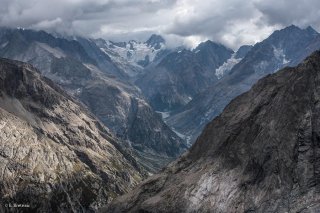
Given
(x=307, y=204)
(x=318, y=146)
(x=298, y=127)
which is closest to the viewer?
(x=307, y=204)

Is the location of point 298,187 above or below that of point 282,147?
below

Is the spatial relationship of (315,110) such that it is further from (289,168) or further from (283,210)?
(283,210)

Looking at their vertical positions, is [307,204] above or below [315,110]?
below

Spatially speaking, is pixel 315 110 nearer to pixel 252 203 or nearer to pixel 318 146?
pixel 318 146

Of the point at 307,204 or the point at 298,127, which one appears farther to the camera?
the point at 298,127

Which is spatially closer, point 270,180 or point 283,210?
point 283,210

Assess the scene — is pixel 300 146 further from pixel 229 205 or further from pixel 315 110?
pixel 229 205

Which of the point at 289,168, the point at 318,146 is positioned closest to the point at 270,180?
the point at 289,168

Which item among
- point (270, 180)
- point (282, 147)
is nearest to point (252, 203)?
point (270, 180)

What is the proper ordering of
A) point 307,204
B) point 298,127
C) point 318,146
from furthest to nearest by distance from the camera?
1. point 298,127
2. point 318,146
3. point 307,204
